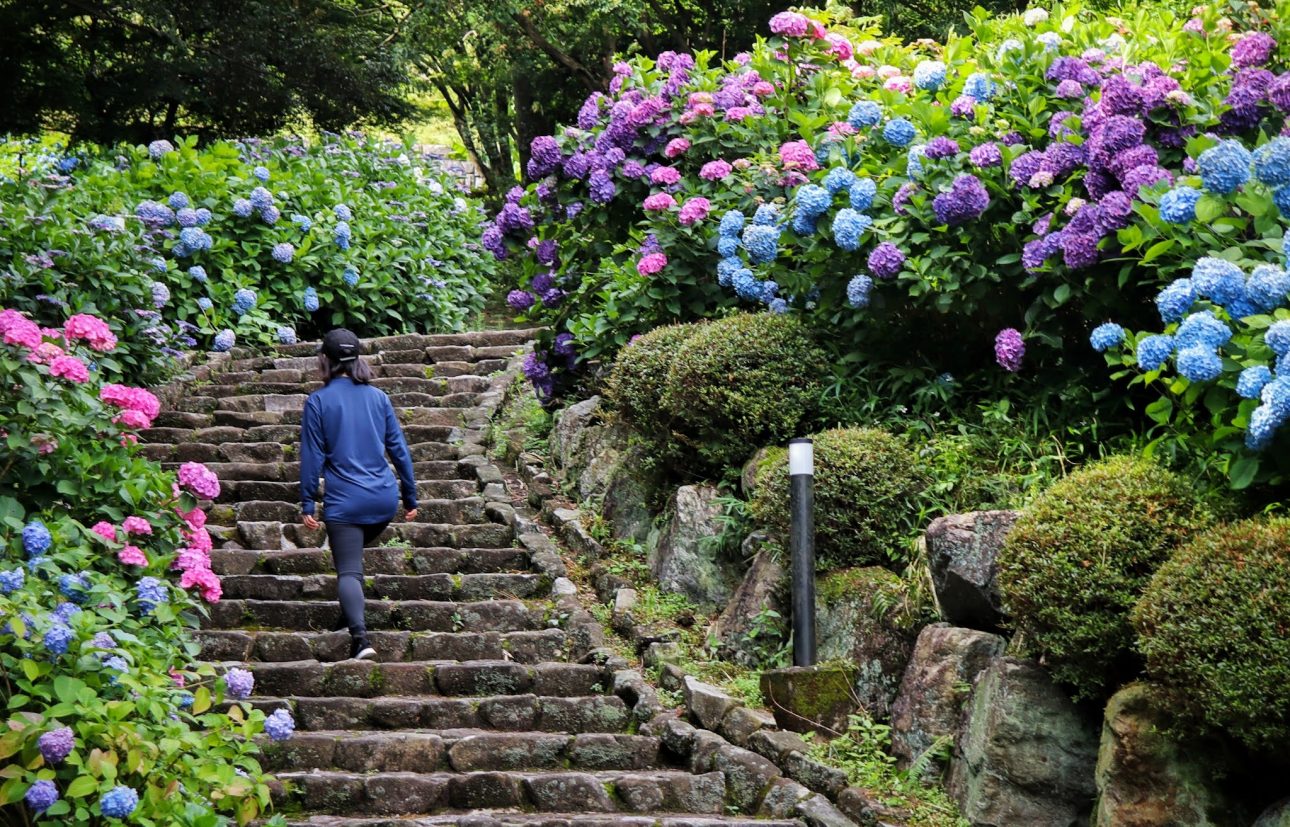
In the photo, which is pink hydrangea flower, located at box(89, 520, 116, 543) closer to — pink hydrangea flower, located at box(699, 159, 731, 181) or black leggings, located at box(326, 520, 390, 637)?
black leggings, located at box(326, 520, 390, 637)

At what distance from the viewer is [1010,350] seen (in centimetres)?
616

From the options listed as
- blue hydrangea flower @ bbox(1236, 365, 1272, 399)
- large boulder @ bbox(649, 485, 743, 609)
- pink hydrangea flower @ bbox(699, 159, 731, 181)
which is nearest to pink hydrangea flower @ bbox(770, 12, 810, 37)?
pink hydrangea flower @ bbox(699, 159, 731, 181)

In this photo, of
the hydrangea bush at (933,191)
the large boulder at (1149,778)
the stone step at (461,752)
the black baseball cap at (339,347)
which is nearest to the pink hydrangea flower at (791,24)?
the hydrangea bush at (933,191)

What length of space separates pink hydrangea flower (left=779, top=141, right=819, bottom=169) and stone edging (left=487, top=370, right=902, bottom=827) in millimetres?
2493

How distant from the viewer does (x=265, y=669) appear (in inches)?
Answer: 261

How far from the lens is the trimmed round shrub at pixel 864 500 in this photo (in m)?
6.23

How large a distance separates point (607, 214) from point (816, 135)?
1.90 m

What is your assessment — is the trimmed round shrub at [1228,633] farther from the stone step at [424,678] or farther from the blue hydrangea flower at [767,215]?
the blue hydrangea flower at [767,215]

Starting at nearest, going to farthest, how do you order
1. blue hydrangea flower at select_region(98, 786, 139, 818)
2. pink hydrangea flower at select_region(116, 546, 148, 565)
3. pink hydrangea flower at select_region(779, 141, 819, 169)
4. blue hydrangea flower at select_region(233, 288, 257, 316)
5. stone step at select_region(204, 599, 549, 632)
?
blue hydrangea flower at select_region(98, 786, 139, 818) → pink hydrangea flower at select_region(116, 546, 148, 565) → stone step at select_region(204, 599, 549, 632) → pink hydrangea flower at select_region(779, 141, 819, 169) → blue hydrangea flower at select_region(233, 288, 257, 316)

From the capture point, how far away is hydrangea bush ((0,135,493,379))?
9367 mm

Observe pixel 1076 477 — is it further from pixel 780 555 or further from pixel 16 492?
pixel 16 492

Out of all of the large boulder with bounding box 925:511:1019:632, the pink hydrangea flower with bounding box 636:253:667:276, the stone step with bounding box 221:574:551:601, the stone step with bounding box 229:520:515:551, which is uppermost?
the pink hydrangea flower with bounding box 636:253:667:276

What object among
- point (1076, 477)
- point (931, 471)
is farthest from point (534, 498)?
point (1076, 477)

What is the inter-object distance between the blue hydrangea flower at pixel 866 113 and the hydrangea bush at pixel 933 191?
0.06 ft
